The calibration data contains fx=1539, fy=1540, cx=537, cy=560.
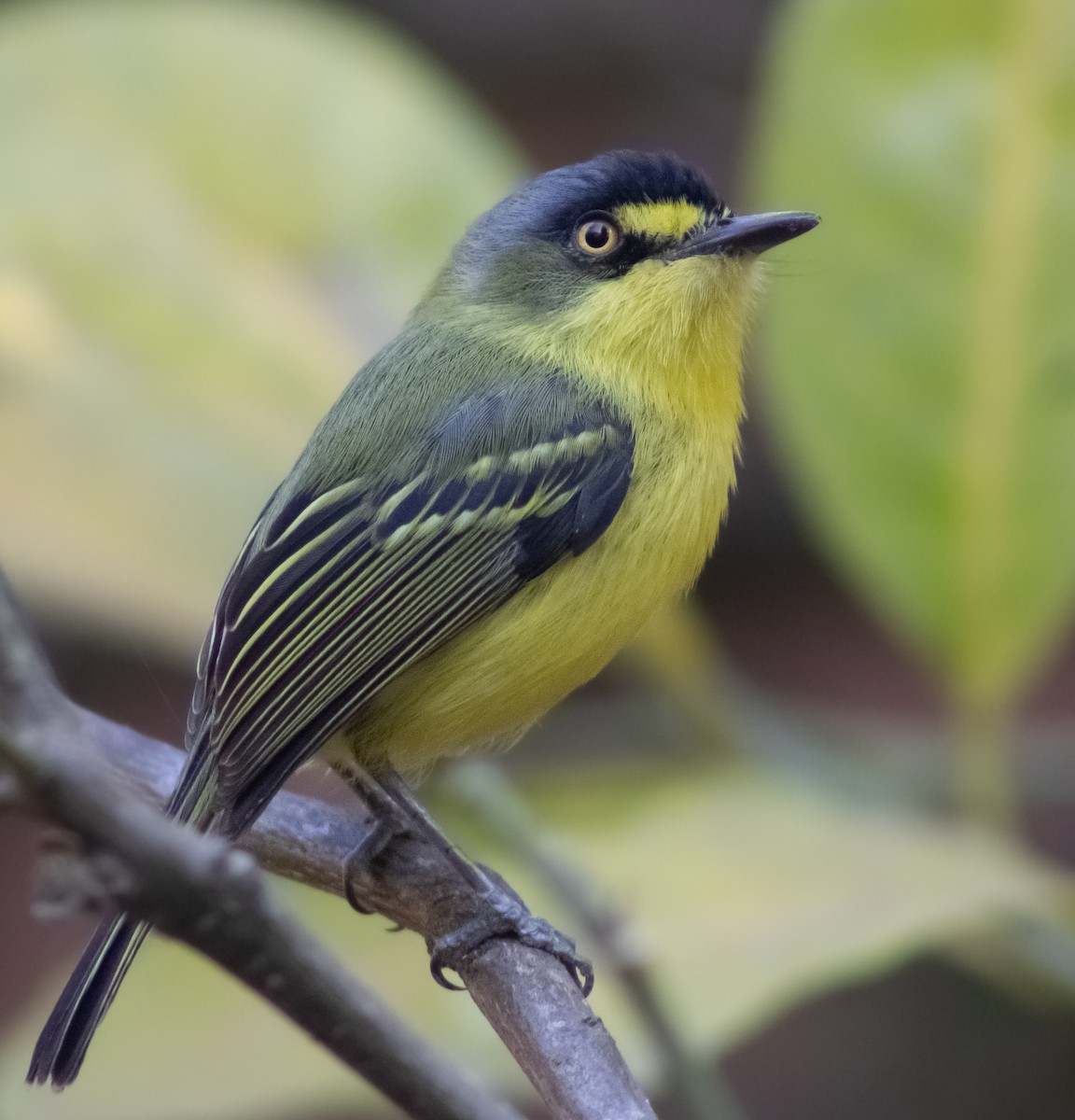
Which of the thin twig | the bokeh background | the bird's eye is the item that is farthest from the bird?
the bokeh background

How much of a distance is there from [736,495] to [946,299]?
0.56 m

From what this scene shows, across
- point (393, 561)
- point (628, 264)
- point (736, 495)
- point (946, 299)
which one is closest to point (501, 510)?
point (393, 561)

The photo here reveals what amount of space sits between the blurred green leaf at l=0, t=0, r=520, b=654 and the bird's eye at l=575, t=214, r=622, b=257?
847 mm

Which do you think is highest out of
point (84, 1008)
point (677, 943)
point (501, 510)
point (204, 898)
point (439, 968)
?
point (204, 898)

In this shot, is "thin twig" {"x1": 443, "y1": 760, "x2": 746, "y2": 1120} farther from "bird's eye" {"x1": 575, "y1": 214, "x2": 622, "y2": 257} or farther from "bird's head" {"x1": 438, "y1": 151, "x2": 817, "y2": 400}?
"bird's eye" {"x1": 575, "y1": 214, "x2": 622, "y2": 257}

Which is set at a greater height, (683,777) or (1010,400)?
(1010,400)

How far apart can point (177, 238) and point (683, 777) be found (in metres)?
1.47

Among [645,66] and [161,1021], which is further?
[645,66]

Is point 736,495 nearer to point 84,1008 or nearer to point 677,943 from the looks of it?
point 677,943

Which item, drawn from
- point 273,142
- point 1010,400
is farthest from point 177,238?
point 1010,400

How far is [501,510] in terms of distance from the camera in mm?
2057

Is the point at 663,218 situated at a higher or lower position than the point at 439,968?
higher

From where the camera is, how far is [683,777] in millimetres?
2883

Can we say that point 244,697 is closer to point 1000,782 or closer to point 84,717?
point 84,717
